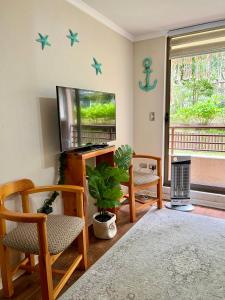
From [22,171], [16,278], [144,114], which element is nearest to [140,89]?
[144,114]

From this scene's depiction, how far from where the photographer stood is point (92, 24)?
240 centimetres

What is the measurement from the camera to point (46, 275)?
4.26 feet

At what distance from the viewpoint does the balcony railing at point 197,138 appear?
3039mm

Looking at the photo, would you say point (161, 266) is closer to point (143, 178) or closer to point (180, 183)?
point (143, 178)

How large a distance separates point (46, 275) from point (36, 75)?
4.75ft

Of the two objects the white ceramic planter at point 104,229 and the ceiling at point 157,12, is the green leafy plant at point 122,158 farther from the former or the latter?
the ceiling at point 157,12

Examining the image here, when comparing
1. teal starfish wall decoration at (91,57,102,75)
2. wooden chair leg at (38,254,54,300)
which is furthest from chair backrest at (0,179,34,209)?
teal starfish wall decoration at (91,57,102,75)

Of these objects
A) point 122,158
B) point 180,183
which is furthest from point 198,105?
point 122,158

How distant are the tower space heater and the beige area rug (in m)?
0.42

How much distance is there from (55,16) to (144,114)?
1.78 m

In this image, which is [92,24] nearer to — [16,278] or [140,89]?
[140,89]

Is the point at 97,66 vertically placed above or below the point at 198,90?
above

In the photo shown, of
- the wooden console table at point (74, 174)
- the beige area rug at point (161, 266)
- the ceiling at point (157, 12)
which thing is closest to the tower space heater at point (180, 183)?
the beige area rug at point (161, 266)

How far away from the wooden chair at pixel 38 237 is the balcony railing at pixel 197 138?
2.03m
